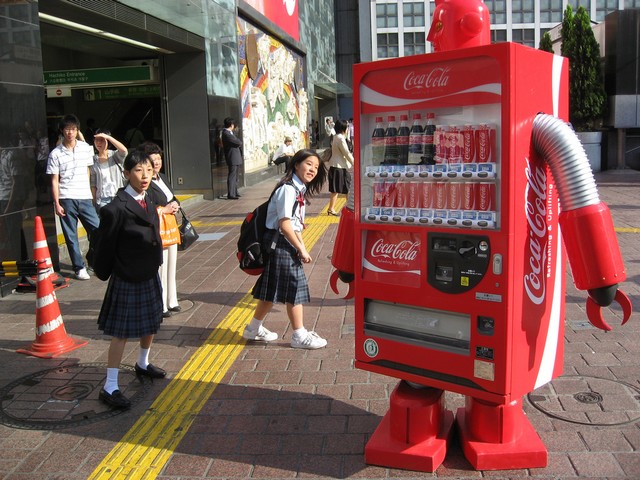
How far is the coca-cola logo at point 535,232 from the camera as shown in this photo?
3.23 meters

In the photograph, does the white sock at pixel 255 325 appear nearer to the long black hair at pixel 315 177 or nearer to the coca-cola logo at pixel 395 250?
the long black hair at pixel 315 177

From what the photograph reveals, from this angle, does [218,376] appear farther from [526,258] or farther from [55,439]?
[526,258]

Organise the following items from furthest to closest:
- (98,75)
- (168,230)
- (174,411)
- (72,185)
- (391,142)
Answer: (98,75) < (72,185) < (168,230) < (174,411) < (391,142)

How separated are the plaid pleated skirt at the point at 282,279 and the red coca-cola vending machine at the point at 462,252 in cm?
156

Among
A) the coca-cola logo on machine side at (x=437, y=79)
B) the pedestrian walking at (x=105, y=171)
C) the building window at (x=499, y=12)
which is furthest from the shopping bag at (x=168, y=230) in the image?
the building window at (x=499, y=12)

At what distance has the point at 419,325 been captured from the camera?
350 cm

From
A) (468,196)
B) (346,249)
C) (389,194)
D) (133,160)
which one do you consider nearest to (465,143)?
(468,196)

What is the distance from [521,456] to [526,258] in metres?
1.02

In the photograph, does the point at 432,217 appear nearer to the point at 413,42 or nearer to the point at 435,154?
the point at 435,154

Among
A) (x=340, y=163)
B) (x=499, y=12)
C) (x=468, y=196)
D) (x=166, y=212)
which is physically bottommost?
(x=166, y=212)

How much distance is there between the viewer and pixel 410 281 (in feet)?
11.4

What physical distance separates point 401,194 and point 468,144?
454mm

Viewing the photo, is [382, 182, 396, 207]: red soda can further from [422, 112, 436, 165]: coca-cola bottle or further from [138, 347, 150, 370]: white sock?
[138, 347, 150, 370]: white sock

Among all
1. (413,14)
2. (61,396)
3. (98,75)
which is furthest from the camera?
(413,14)
